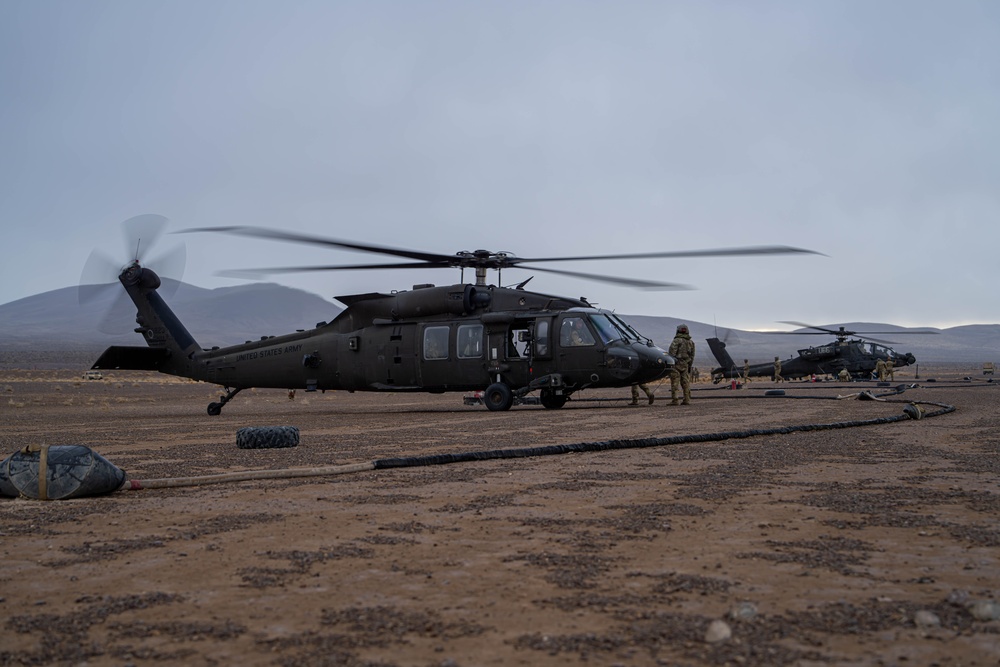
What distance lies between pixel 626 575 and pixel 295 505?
2816 millimetres

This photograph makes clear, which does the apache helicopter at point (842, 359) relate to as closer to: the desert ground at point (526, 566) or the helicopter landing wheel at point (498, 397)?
the helicopter landing wheel at point (498, 397)

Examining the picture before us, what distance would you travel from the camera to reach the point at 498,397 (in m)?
18.1

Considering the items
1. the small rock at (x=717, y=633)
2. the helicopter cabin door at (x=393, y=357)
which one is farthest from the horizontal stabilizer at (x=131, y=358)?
the small rock at (x=717, y=633)

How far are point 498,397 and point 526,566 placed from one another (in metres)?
14.0

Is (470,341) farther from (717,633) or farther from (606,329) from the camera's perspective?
(717,633)

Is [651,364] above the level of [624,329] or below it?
below

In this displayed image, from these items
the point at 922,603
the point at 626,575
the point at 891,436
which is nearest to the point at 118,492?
the point at 626,575

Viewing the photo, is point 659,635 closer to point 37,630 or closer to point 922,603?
point 922,603

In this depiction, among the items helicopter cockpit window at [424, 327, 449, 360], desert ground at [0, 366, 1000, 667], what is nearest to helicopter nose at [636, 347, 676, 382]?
helicopter cockpit window at [424, 327, 449, 360]

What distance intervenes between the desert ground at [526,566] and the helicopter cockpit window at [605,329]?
Answer: 9422 mm

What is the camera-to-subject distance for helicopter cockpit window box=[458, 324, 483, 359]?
1828cm

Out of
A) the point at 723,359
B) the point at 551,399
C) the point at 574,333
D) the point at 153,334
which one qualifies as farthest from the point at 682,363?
the point at 723,359

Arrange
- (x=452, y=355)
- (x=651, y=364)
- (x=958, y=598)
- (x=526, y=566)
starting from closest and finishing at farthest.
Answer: (x=958, y=598) → (x=526, y=566) → (x=651, y=364) → (x=452, y=355)

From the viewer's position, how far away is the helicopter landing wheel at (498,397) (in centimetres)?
1797
